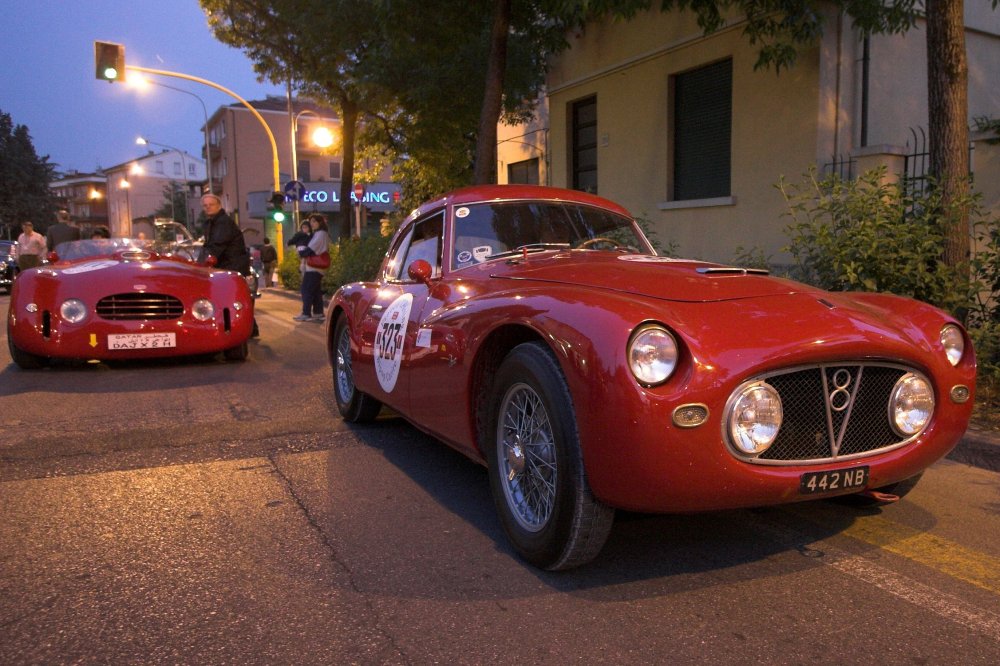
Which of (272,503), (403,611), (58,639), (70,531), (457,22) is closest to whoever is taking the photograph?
(58,639)

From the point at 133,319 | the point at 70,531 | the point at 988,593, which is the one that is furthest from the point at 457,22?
the point at 988,593

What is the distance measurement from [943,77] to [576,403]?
512cm

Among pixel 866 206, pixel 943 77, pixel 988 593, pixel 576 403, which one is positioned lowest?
pixel 988 593

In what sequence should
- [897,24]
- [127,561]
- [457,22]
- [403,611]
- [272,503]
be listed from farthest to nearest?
1. [457,22]
2. [897,24]
3. [272,503]
4. [127,561]
5. [403,611]

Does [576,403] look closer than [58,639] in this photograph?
No

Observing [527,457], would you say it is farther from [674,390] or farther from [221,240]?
[221,240]

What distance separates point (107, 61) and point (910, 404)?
62.1 ft

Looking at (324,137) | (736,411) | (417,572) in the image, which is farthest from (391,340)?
(324,137)

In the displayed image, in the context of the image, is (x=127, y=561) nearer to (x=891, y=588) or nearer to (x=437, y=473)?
(x=437, y=473)

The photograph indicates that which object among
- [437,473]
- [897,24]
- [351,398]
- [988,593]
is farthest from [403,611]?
[897,24]

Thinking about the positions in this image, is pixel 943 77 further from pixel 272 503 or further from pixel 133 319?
pixel 133 319

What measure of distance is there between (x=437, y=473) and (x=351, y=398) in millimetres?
1320

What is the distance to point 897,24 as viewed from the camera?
873cm

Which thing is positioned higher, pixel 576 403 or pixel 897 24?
pixel 897 24
